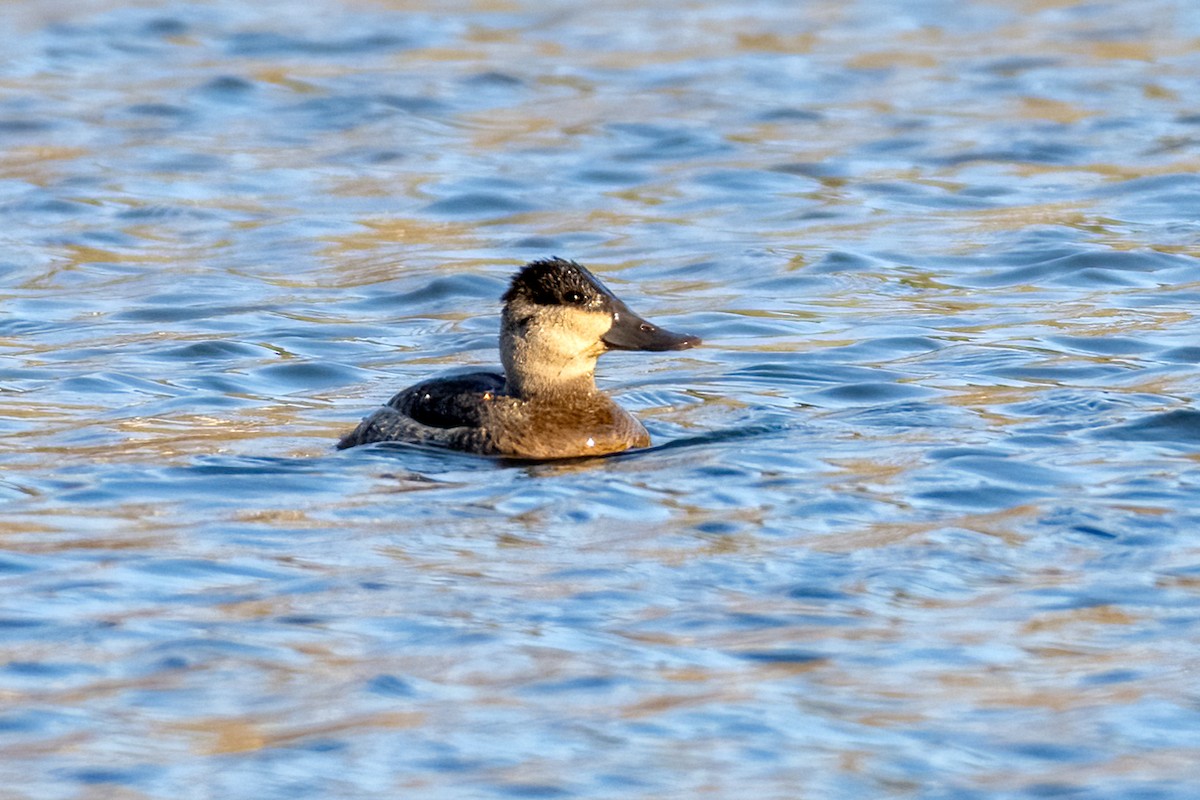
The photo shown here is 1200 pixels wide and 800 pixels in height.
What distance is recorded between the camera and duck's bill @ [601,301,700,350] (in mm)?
9461

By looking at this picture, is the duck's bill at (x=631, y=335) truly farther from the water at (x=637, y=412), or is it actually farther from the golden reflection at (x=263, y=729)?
the golden reflection at (x=263, y=729)

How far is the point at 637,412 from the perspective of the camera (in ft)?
33.1

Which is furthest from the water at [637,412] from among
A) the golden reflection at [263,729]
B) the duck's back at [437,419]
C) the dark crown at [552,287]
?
the dark crown at [552,287]

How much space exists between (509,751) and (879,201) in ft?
32.3

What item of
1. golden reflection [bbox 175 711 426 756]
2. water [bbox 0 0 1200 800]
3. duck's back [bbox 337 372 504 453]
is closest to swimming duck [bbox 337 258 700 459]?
duck's back [bbox 337 372 504 453]

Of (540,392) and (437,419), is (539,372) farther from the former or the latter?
(437,419)

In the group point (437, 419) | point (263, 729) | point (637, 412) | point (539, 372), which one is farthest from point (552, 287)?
point (263, 729)

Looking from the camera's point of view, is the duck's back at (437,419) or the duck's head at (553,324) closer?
the duck's back at (437,419)

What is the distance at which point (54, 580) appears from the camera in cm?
726

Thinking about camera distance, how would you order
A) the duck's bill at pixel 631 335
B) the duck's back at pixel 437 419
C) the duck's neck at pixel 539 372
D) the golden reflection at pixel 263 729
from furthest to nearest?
the duck's bill at pixel 631 335
the duck's neck at pixel 539 372
the duck's back at pixel 437 419
the golden reflection at pixel 263 729

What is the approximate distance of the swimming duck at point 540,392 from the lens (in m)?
9.05

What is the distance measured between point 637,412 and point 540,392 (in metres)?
0.95

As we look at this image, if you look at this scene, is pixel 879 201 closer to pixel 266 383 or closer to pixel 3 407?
pixel 266 383

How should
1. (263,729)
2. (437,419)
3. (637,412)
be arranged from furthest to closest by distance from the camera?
(637,412) → (437,419) → (263,729)
